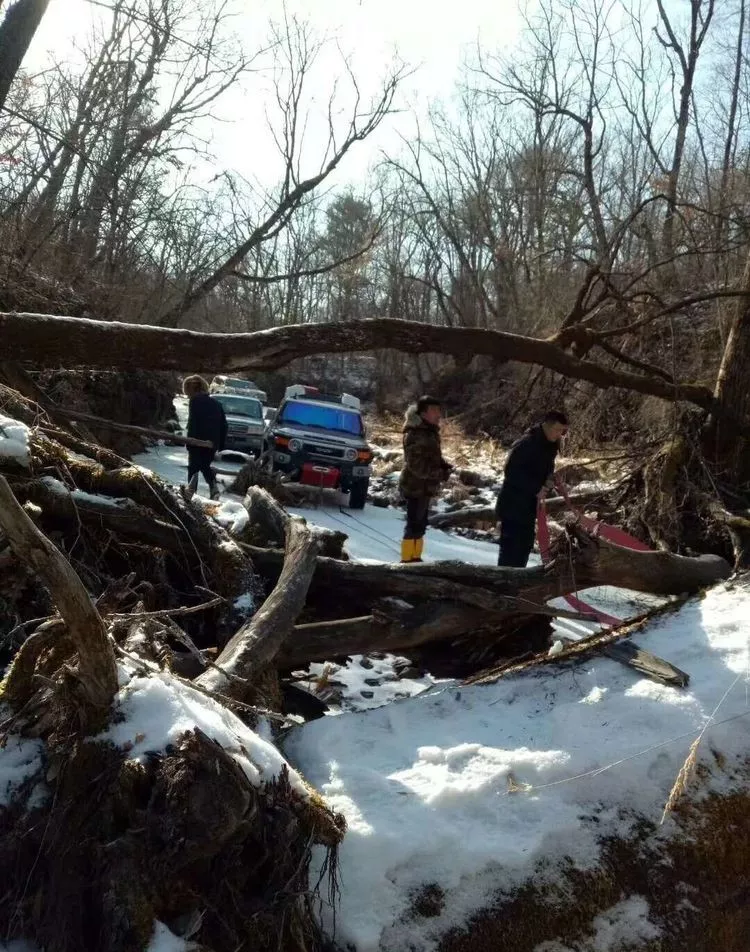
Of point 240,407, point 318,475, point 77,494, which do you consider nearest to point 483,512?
point 318,475

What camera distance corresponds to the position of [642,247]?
17.0m

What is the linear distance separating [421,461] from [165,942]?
5661 mm

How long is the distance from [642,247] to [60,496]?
52.0 ft

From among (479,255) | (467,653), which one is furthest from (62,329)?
(479,255)

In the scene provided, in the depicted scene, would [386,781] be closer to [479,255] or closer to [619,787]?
[619,787]

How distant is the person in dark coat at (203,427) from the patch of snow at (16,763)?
23.6 ft

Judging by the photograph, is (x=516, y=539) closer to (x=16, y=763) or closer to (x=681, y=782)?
(x=681, y=782)

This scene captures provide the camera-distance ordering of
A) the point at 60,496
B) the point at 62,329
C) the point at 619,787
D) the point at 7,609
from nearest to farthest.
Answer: the point at 619,787, the point at 7,609, the point at 60,496, the point at 62,329

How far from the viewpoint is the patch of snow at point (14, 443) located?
14.4ft

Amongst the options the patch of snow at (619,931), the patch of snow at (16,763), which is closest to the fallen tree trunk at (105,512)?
the patch of snow at (16,763)

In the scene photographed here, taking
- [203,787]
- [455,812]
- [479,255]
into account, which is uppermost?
[479,255]

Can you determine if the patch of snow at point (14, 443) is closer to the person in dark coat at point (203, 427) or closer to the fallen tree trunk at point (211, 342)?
the fallen tree trunk at point (211, 342)

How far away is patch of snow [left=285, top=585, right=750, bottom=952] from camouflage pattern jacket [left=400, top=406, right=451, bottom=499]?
3.48 m

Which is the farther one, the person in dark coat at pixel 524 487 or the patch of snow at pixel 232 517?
the person in dark coat at pixel 524 487
